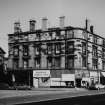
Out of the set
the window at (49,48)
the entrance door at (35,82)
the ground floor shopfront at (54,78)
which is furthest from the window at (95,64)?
the entrance door at (35,82)

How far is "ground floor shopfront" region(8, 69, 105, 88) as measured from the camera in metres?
60.7

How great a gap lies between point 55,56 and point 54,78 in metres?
4.91

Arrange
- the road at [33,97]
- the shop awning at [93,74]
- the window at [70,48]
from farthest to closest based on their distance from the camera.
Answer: the shop awning at [93,74], the window at [70,48], the road at [33,97]

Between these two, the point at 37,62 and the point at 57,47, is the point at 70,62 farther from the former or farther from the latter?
the point at 37,62

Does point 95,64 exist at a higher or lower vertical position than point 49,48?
lower

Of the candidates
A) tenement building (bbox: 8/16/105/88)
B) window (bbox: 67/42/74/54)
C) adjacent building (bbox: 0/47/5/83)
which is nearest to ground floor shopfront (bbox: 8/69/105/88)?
tenement building (bbox: 8/16/105/88)

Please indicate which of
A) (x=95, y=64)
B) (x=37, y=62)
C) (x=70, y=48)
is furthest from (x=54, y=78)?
(x=95, y=64)

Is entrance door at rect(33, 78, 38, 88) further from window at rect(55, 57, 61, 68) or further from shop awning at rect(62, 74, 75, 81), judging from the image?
shop awning at rect(62, 74, 75, 81)

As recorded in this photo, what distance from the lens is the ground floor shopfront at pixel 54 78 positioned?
60.7 metres

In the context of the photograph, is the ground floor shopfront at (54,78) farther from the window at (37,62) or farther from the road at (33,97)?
the road at (33,97)

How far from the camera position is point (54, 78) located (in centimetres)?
6203

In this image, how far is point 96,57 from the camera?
67938 millimetres

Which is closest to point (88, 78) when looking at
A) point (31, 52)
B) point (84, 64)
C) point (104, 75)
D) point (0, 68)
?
point (84, 64)

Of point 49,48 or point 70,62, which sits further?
point 49,48
